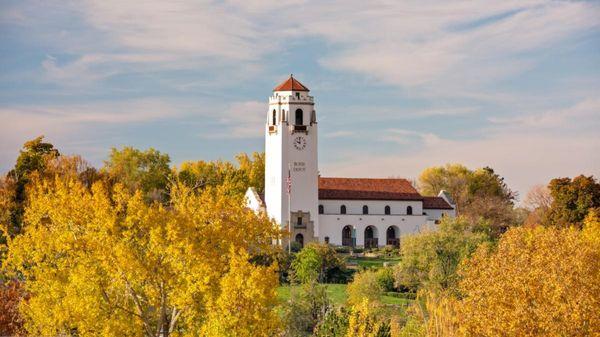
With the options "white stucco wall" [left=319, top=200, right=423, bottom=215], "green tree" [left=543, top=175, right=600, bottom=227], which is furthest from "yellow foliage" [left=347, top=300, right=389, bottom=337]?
"white stucco wall" [left=319, top=200, right=423, bottom=215]

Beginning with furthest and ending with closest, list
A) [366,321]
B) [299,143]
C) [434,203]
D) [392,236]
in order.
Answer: [434,203], [392,236], [299,143], [366,321]

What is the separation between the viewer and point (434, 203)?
9106 centimetres

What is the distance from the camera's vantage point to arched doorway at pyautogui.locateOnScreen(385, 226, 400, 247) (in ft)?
286

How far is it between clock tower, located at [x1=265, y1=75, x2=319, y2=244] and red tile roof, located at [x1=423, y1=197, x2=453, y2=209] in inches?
502

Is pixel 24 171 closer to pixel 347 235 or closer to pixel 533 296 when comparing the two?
pixel 347 235

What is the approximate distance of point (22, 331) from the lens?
101ft

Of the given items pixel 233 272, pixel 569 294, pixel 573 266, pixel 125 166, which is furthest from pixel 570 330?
pixel 125 166

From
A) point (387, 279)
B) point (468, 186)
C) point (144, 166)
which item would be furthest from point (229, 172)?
point (387, 279)

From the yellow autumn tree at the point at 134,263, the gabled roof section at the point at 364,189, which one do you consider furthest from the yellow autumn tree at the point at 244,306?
the gabled roof section at the point at 364,189

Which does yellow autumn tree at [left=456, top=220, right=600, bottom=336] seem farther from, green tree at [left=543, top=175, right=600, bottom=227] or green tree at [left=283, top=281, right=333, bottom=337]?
green tree at [left=543, top=175, right=600, bottom=227]

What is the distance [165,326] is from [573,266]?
11.6 m

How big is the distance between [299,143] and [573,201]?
22.8 meters

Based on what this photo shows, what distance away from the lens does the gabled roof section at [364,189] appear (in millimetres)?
87188

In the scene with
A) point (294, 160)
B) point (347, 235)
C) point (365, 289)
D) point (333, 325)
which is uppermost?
point (294, 160)
